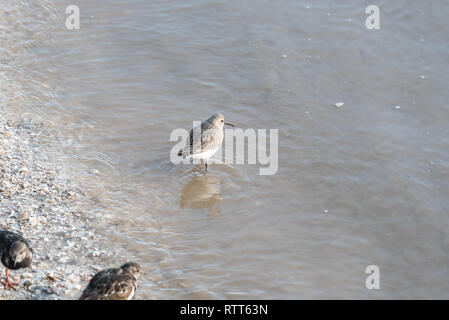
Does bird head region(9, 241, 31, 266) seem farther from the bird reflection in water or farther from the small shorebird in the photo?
the small shorebird

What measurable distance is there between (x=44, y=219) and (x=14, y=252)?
1693mm

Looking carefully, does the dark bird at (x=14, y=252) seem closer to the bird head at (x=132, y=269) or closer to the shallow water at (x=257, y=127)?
the bird head at (x=132, y=269)

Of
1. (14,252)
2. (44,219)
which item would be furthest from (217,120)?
(14,252)

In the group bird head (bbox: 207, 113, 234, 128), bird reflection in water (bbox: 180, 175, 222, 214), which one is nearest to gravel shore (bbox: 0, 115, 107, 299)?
bird reflection in water (bbox: 180, 175, 222, 214)

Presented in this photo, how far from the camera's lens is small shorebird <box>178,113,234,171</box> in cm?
1025

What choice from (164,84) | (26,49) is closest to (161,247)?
(164,84)

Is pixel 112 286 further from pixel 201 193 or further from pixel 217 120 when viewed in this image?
pixel 217 120

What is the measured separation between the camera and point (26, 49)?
1348 centimetres

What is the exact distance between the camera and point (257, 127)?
450 inches

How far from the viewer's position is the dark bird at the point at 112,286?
6625 millimetres

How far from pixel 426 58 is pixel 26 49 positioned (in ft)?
29.1

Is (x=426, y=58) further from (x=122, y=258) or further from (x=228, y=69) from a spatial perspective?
(x=122, y=258)

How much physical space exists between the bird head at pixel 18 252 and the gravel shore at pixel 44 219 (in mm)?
541

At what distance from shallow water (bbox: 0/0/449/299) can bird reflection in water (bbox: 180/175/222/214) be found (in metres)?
0.03
